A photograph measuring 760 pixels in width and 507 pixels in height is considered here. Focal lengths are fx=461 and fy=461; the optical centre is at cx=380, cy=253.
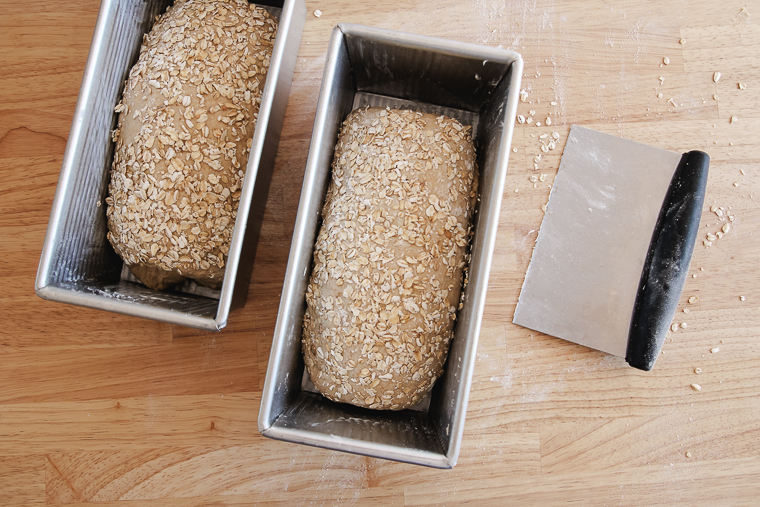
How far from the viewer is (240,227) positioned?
813mm

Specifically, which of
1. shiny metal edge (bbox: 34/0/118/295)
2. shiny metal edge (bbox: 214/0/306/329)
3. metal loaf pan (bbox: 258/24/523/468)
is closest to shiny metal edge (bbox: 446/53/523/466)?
metal loaf pan (bbox: 258/24/523/468)

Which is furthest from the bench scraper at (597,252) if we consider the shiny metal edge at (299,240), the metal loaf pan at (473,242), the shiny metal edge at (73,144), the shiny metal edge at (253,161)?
the shiny metal edge at (73,144)

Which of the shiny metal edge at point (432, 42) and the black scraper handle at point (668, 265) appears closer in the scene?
the shiny metal edge at point (432, 42)

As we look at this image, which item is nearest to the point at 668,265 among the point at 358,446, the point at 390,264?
the point at 390,264

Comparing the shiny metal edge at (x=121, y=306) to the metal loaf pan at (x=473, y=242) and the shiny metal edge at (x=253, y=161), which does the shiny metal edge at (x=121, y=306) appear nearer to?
the shiny metal edge at (x=253, y=161)

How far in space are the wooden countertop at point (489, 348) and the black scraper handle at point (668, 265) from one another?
75 mm

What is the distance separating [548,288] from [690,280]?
340 mm

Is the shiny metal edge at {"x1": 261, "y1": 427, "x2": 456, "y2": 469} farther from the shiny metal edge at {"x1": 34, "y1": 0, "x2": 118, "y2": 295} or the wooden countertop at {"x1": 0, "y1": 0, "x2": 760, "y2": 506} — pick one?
the shiny metal edge at {"x1": 34, "y1": 0, "x2": 118, "y2": 295}

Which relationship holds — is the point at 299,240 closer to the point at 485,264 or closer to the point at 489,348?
the point at 485,264

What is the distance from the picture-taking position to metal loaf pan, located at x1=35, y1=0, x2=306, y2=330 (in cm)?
82

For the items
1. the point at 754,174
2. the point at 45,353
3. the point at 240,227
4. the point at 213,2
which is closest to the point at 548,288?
the point at 754,174

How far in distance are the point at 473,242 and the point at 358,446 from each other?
1.43 ft

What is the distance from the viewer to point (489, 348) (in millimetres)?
1044

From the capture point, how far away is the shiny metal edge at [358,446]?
30.8 inches
